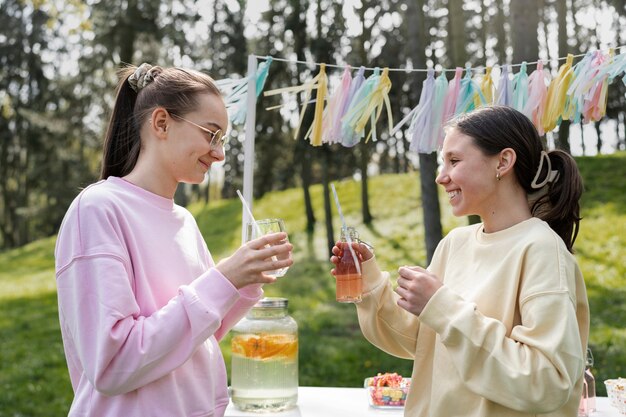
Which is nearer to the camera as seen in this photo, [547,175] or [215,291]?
[215,291]

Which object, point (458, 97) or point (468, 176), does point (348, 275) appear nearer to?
point (468, 176)

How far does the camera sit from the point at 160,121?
69.8 inches

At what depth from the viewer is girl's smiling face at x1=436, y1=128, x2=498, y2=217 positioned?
6.28ft

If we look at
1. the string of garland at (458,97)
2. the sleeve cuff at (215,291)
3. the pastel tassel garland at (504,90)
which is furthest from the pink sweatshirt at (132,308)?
the pastel tassel garland at (504,90)

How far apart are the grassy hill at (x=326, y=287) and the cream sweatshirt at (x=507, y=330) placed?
15.9 ft

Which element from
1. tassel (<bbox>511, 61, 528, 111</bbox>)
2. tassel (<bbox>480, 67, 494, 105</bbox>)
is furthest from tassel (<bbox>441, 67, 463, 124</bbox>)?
tassel (<bbox>511, 61, 528, 111</bbox>)

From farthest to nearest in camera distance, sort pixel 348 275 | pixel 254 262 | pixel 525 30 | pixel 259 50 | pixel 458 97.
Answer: pixel 259 50
pixel 525 30
pixel 458 97
pixel 348 275
pixel 254 262

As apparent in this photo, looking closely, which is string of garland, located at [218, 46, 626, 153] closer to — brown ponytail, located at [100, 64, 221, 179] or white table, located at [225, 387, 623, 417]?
brown ponytail, located at [100, 64, 221, 179]

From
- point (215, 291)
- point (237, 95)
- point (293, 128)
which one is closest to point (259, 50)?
point (293, 128)

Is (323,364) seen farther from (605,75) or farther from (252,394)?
(605,75)

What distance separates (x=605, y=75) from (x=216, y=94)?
174 cm

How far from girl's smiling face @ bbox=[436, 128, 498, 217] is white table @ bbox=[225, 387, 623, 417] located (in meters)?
1.11

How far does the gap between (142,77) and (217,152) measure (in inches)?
12.2

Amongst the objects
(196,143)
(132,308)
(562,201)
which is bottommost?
(132,308)
